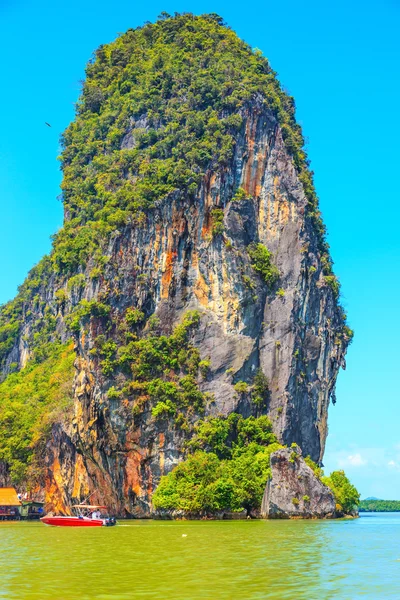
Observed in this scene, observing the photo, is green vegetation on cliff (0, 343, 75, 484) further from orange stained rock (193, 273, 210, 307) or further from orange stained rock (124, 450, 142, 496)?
orange stained rock (193, 273, 210, 307)

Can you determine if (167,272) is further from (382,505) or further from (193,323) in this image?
(382,505)

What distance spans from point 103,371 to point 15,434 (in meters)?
15.6

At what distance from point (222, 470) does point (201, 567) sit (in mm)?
35652

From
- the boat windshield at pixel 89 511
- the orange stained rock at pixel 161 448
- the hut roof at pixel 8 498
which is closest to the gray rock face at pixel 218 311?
the orange stained rock at pixel 161 448

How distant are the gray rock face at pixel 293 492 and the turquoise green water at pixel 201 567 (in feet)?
64.3

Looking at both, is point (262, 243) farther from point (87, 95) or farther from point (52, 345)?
point (87, 95)

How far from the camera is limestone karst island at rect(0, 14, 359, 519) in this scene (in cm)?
5997

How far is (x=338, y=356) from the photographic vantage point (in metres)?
76.1

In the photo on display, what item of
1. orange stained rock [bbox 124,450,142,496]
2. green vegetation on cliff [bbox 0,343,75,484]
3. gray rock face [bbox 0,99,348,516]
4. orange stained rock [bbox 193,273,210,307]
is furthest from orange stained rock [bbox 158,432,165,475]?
orange stained rock [bbox 193,273,210,307]

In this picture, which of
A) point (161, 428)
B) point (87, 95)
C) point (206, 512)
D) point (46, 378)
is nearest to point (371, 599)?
point (206, 512)

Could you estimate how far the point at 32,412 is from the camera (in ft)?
244

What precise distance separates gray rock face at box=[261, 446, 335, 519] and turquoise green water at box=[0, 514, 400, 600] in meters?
19.6

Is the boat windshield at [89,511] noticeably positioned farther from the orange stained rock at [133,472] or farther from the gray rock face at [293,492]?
the gray rock face at [293,492]

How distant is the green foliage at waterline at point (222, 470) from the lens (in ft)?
176
